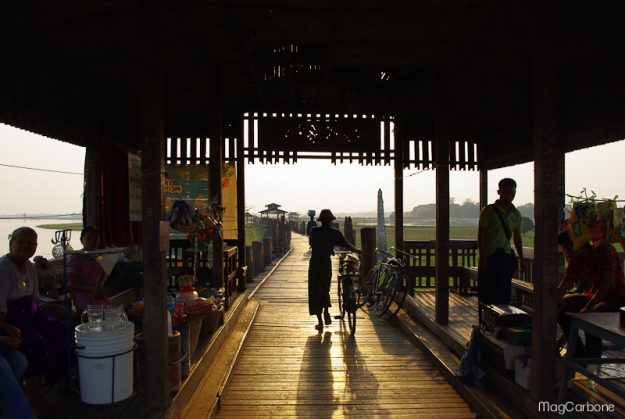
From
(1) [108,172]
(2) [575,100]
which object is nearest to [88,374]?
(1) [108,172]

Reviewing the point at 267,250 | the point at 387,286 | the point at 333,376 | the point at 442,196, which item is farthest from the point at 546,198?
the point at 267,250

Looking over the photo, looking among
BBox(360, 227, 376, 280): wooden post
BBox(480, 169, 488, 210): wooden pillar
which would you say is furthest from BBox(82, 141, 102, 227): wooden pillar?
BBox(480, 169, 488, 210): wooden pillar

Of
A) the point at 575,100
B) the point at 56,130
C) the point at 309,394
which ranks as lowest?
the point at 309,394

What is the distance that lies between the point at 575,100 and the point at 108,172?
7405 millimetres

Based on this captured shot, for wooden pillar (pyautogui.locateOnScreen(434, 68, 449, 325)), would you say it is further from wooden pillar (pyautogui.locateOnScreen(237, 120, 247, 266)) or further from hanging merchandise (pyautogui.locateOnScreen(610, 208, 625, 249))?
wooden pillar (pyautogui.locateOnScreen(237, 120, 247, 266))

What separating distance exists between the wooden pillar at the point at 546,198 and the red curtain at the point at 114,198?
620 centimetres

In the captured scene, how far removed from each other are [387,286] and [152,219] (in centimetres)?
482

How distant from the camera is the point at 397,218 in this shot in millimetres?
8742

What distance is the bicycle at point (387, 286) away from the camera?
715cm

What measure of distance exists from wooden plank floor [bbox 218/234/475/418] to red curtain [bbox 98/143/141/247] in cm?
284

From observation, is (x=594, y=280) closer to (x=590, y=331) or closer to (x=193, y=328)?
(x=590, y=331)

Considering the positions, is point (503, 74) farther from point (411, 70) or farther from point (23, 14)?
point (23, 14)

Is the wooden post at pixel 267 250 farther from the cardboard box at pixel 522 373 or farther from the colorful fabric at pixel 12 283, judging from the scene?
the cardboard box at pixel 522 373

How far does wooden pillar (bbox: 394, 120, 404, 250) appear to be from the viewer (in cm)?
861
